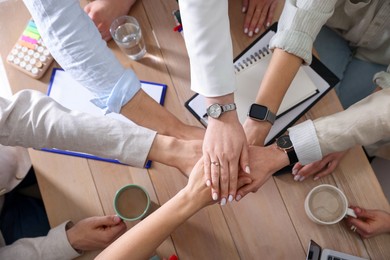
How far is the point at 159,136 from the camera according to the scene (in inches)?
37.3

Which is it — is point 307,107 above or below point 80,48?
below

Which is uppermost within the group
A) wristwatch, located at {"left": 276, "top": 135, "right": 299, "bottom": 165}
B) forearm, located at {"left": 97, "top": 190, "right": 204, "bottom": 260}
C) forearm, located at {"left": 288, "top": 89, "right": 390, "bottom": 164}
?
forearm, located at {"left": 288, "top": 89, "right": 390, "bottom": 164}

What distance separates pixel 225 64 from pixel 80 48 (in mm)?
366

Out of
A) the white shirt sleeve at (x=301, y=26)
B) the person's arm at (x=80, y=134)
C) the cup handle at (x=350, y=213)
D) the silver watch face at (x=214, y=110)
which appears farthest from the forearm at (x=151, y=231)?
the white shirt sleeve at (x=301, y=26)

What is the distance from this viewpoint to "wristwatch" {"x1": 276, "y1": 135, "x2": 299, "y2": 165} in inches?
35.1

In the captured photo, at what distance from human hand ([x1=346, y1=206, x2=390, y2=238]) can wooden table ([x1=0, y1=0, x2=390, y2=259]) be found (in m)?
0.03

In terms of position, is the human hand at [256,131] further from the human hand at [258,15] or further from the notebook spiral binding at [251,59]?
the human hand at [258,15]

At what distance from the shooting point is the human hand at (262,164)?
0.89 m

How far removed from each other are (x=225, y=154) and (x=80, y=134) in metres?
0.37

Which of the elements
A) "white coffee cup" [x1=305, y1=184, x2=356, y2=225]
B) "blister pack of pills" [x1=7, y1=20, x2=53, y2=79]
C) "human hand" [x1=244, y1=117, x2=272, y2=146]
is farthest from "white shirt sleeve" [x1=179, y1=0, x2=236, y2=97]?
"blister pack of pills" [x1=7, y1=20, x2=53, y2=79]

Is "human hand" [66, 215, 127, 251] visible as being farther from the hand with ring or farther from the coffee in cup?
the hand with ring

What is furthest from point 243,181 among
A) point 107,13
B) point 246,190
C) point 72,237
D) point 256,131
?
point 107,13

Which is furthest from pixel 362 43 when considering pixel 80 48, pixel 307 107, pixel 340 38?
pixel 80 48

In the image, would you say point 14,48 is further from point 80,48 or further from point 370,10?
point 370,10
